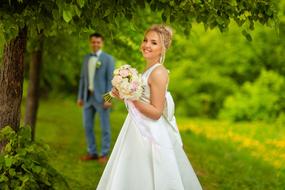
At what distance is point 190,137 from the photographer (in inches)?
537

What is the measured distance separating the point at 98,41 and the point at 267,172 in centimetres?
326

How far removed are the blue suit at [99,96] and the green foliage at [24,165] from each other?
3281 mm

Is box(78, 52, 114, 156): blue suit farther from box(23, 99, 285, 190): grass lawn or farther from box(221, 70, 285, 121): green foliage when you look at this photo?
box(221, 70, 285, 121): green foliage

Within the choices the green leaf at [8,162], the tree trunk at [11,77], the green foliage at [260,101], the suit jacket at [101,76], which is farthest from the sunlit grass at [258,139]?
the green leaf at [8,162]

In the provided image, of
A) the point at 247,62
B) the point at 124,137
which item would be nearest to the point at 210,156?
the point at 124,137

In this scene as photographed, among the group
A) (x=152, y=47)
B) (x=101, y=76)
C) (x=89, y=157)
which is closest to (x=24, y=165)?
(x=152, y=47)

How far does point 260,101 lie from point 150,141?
52.4 ft

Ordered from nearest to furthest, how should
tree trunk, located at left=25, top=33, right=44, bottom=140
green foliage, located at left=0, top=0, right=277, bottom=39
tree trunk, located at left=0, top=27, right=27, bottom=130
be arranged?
green foliage, located at left=0, top=0, right=277, bottom=39
tree trunk, located at left=0, top=27, right=27, bottom=130
tree trunk, located at left=25, top=33, right=44, bottom=140

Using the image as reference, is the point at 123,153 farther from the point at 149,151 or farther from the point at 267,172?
the point at 267,172

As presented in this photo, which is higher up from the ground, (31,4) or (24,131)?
(31,4)

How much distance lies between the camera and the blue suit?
9039 millimetres

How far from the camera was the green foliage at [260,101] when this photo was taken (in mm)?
20328

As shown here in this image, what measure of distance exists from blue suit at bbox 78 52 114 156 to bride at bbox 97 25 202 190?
148 inches

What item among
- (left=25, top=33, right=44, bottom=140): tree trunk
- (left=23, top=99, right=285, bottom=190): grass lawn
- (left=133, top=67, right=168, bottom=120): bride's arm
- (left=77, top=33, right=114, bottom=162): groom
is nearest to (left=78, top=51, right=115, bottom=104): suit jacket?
(left=77, top=33, right=114, bottom=162): groom
